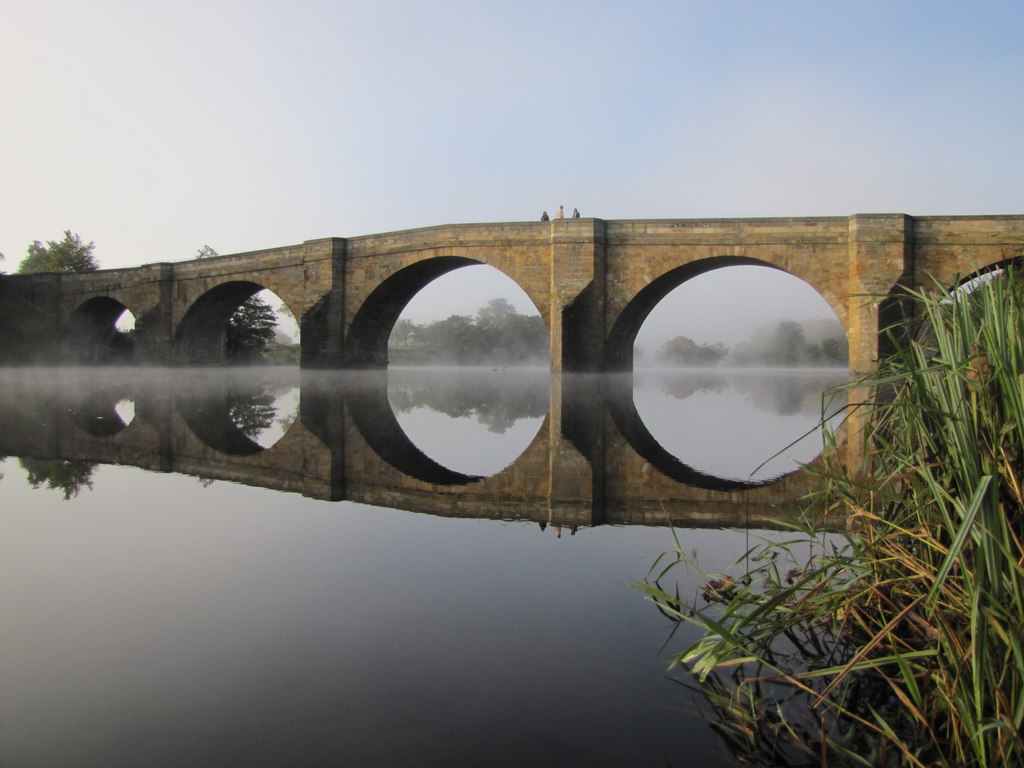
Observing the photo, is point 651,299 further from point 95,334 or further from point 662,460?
point 95,334

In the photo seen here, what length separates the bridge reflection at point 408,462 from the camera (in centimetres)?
432

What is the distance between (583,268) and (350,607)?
16.9 m

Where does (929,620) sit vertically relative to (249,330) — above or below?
below

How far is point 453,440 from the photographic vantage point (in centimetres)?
800

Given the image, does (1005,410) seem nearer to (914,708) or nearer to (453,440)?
(914,708)

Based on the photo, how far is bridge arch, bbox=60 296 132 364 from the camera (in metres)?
31.6

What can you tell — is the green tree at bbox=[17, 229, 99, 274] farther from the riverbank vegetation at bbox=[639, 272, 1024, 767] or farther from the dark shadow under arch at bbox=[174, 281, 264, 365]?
the riverbank vegetation at bbox=[639, 272, 1024, 767]

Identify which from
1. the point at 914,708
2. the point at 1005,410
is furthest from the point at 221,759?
the point at 1005,410

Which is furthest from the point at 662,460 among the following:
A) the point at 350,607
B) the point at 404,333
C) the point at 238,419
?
the point at 404,333

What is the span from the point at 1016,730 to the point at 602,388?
1512 centimetres

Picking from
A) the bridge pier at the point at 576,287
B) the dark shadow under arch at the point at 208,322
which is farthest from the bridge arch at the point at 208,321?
the bridge pier at the point at 576,287

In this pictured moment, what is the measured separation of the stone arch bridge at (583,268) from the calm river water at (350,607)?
1301cm

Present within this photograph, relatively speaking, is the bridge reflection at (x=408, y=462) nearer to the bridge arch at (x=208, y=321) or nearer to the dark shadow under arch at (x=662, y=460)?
the dark shadow under arch at (x=662, y=460)

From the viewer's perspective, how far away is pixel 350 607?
8.25 feet
